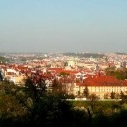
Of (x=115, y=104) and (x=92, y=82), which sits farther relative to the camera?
(x=92, y=82)

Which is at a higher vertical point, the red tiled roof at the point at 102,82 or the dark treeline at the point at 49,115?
the dark treeline at the point at 49,115

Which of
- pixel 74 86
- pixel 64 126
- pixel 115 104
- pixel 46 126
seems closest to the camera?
pixel 46 126

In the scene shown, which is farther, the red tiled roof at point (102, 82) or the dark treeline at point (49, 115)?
the red tiled roof at point (102, 82)

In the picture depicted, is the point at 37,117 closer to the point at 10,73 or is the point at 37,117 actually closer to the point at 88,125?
the point at 88,125

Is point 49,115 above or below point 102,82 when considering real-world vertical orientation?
above

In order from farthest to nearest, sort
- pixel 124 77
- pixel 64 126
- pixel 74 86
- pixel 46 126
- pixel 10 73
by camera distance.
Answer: pixel 10 73 < pixel 124 77 < pixel 74 86 < pixel 64 126 < pixel 46 126

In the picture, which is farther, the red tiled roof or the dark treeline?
the red tiled roof

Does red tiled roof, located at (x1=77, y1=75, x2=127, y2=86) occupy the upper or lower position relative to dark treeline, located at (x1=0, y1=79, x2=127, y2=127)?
lower

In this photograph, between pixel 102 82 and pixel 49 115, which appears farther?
pixel 102 82

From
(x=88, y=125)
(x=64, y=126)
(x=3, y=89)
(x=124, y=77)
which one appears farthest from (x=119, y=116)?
(x=124, y=77)

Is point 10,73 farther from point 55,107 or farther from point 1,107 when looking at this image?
point 55,107
